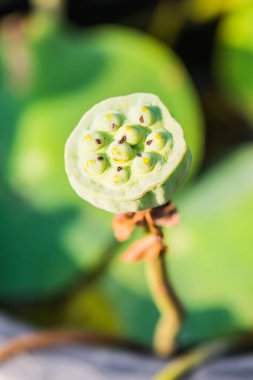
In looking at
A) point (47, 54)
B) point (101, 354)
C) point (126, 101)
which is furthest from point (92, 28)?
point (126, 101)

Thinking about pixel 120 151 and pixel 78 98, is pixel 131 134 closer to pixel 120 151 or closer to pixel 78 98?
pixel 120 151

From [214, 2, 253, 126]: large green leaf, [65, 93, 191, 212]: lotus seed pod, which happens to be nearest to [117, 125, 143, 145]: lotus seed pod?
[65, 93, 191, 212]: lotus seed pod

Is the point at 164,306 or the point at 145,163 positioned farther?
the point at 164,306

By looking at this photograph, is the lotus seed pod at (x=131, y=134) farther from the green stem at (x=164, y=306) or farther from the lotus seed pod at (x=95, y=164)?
the green stem at (x=164, y=306)

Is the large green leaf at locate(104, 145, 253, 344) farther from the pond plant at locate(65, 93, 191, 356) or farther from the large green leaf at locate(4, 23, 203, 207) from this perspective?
the pond plant at locate(65, 93, 191, 356)

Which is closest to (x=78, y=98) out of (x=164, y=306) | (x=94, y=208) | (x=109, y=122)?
(x=94, y=208)

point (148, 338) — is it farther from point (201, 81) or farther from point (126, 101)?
point (201, 81)
